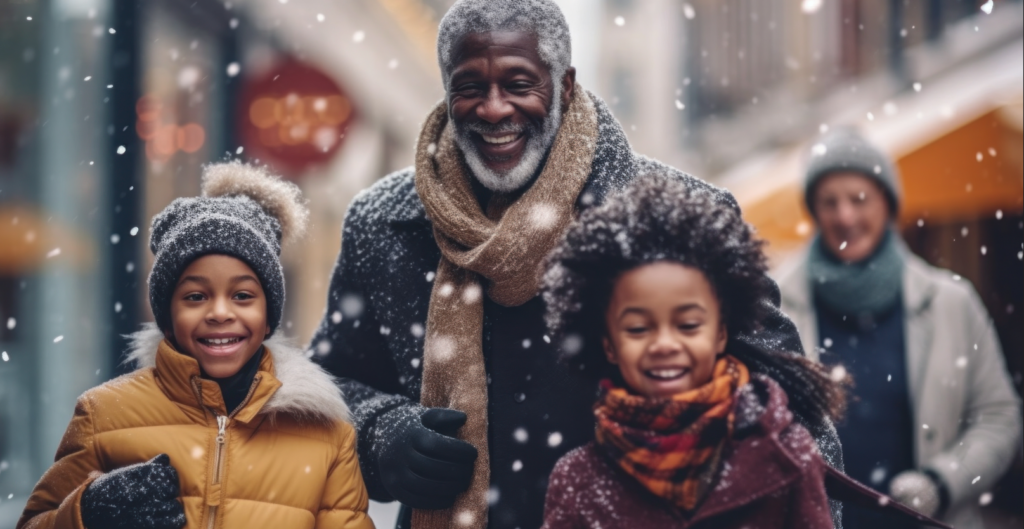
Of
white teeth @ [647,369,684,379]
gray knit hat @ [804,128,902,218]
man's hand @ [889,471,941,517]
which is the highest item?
gray knit hat @ [804,128,902,218]

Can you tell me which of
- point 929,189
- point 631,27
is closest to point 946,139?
point 929,189

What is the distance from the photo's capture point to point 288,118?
8367 millimetres

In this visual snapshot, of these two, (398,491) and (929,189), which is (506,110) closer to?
(398,491)

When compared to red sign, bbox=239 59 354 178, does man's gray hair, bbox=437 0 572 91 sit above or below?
below

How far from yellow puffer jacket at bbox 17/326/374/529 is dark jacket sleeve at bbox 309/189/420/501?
0.90 ft

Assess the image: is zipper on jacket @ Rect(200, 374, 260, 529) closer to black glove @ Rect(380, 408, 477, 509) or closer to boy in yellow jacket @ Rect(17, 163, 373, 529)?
boy in yellow jacket @ Rect(17, 163, 373, 529)

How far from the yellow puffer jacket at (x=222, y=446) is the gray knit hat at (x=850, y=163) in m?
2.69

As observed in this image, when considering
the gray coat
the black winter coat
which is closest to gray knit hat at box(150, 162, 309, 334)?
the black winter coat

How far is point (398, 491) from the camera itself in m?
2.39

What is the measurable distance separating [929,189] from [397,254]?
5233mm

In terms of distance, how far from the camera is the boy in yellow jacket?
2.33 metres

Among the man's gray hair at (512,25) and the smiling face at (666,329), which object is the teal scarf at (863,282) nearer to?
the man's gray hair at (512,25)

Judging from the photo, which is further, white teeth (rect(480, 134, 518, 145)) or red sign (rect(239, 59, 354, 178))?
red sign (rect(239, 59, 354, 178))

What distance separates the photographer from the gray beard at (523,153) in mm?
2465
